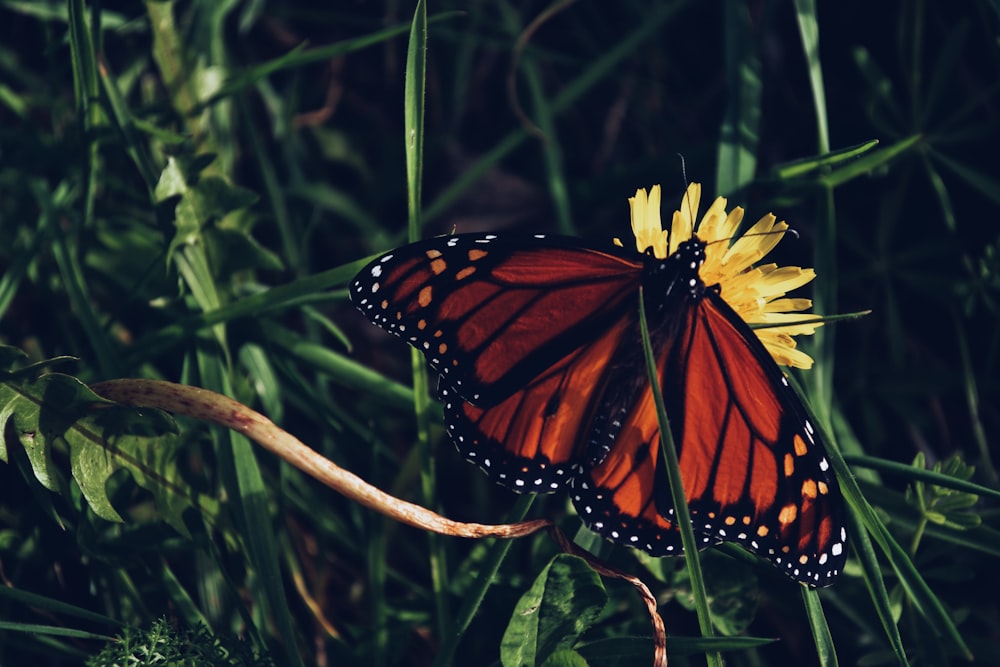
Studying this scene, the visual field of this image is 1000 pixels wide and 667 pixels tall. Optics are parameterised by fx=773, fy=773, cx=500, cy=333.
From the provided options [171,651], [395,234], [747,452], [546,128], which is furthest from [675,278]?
[395,234]

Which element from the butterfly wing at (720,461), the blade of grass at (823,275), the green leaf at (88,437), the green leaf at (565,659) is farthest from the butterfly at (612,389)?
the green leaf at (88,437)

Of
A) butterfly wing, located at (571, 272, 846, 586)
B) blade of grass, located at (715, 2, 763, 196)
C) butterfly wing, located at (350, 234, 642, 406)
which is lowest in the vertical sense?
butterfly wing, located at (571, 272, 846, 586)

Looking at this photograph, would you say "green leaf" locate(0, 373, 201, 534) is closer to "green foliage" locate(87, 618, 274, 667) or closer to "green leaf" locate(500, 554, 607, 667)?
"green foliage" locate(87, 618, 274, 667)

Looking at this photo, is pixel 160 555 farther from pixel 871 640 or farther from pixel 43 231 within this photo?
pixel 871 640

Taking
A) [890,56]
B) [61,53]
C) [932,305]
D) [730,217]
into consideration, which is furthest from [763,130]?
[61,53]

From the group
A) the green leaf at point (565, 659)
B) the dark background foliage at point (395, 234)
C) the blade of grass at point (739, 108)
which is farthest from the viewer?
the blade of grass at point (739, 108)

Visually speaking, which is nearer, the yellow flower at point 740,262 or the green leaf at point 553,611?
the green leaf at point 553,611

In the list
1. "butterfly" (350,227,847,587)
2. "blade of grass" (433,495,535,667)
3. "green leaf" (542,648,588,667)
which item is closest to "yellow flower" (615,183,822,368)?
"butterfly" (350,227,847,587)

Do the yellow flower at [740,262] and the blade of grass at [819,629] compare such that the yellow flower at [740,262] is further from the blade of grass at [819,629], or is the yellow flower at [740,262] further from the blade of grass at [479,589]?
the blade of grass at [479,589]
